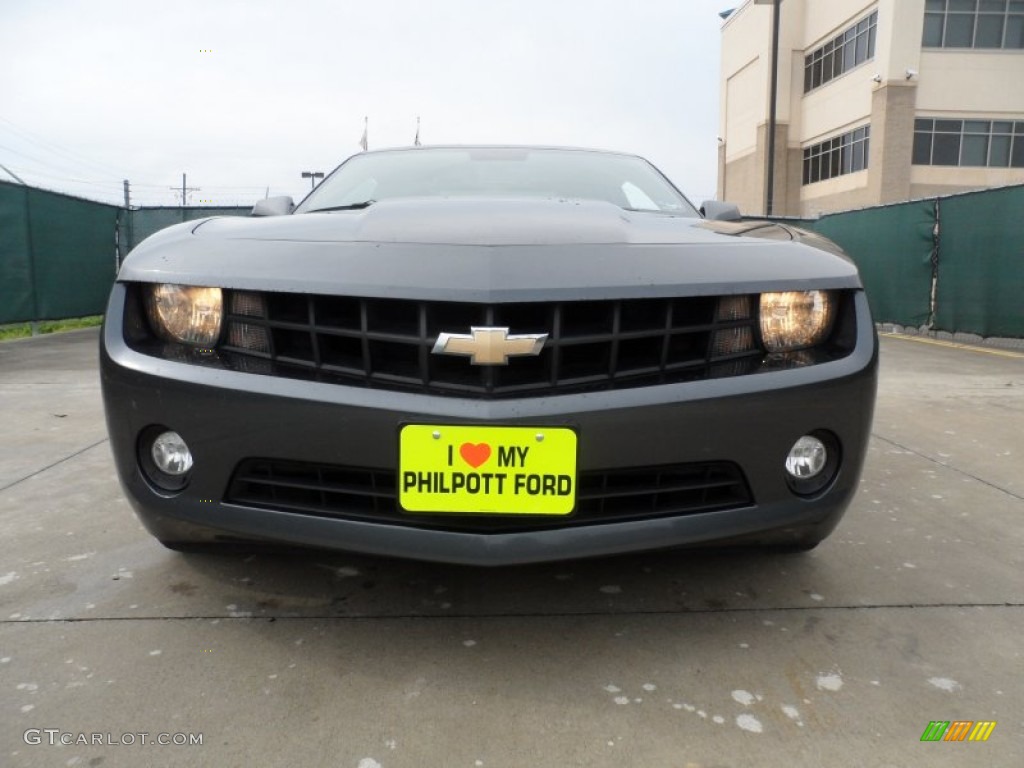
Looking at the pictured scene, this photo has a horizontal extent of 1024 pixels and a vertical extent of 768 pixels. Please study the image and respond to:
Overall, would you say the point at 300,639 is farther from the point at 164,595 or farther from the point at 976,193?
the point at 976,193

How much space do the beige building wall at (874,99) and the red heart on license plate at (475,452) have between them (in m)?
25.7

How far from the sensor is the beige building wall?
23.2m

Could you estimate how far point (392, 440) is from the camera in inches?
61.5

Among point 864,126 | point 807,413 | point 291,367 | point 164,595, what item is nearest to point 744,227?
point 807,413

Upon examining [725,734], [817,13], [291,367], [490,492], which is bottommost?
[725,734]

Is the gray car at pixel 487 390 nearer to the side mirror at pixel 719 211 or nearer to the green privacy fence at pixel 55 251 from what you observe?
the side mirror at pixel 719 211

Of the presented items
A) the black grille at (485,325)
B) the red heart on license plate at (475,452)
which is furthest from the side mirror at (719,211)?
the red heart on license plate at (475,452)

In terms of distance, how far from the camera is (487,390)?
1.59m

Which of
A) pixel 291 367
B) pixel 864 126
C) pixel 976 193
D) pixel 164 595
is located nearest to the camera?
pixel 291 367

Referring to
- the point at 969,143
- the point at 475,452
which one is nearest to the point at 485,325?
the point at 475,452

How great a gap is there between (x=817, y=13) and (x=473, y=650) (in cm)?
3136

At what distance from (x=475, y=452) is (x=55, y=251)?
9.60 m

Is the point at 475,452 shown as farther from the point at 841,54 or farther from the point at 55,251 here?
the point at 841,54

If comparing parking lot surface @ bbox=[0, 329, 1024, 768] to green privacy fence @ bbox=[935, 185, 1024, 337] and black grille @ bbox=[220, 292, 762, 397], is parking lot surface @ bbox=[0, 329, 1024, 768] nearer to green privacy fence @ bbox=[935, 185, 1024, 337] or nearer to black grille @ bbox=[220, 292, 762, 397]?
black grille @ bbox=[220, 292, 762, 397]
